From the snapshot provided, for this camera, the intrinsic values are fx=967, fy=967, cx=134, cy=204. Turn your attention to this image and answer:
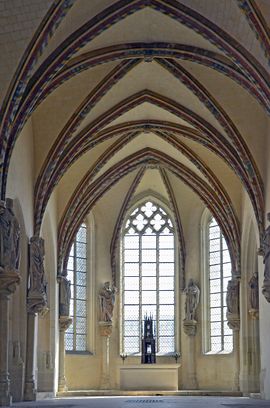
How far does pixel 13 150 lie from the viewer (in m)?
27.0

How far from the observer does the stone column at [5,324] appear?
24.9 metres

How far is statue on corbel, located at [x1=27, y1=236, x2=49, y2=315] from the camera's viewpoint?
1169 inches

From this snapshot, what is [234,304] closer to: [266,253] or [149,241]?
[149,241]

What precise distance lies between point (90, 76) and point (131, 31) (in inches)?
114

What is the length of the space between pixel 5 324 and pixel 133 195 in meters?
15.3

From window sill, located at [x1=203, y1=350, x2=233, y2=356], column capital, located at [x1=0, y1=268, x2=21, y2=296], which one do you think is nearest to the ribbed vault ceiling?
column capital, located at [x1=0, y1=268, x2=21, y2=296]

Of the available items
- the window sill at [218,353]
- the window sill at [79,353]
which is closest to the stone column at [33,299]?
the window sill at [79,353]

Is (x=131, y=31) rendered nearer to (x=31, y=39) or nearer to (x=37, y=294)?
(x=31, y=39)

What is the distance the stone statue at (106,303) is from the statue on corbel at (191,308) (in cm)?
302

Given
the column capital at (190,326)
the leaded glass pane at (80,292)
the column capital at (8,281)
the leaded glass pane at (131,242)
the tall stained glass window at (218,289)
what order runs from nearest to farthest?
the column capital at (8,281) < the tall stained glass window at (218,289) < the column capital at (190,326) < the leaded glass pane at (80,292) < the leaded glass pane at (131,242)

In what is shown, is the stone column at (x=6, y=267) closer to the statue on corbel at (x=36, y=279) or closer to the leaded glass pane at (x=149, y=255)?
the statue on corbel at (x=36, y=279)

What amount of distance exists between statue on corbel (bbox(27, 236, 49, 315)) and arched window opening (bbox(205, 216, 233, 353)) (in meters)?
10.7

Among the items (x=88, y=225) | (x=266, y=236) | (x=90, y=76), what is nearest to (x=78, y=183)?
(x=88, y=225)

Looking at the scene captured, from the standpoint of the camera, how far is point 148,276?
4091cm
